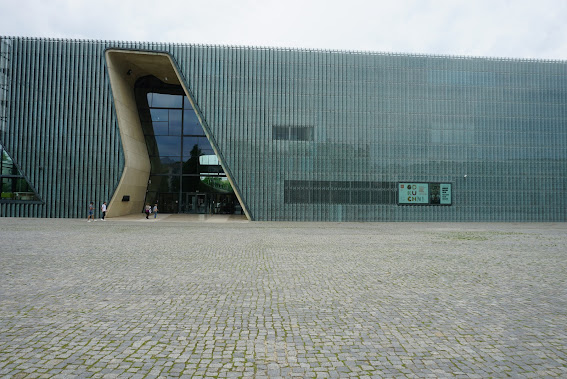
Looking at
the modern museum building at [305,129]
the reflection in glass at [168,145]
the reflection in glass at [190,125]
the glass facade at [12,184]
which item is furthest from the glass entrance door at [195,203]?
the glass facade at [12,184]

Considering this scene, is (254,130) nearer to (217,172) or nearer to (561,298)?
(217,172)

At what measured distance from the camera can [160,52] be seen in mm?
29109

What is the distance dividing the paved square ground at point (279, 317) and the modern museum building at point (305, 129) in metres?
20.8

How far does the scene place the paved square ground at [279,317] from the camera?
12.5ft

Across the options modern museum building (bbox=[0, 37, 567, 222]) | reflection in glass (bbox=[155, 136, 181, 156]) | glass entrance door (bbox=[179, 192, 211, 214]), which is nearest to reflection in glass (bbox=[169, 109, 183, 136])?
reflection in glass (bbox=[155, 136, 181, 156])

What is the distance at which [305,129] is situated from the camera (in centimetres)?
3084

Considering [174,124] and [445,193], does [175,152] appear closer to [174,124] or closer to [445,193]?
[174,124]

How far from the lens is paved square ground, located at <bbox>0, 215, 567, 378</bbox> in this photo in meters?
3.82

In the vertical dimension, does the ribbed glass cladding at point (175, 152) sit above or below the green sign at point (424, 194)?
above

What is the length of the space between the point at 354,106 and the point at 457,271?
80.3 ft

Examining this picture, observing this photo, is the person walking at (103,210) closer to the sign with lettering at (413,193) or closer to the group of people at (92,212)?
the group of people at (92,212)

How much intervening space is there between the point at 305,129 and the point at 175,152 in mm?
12912

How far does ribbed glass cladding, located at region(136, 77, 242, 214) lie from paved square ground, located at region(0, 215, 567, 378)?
2485 centimetres

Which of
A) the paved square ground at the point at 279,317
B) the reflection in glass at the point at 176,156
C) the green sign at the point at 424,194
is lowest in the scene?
the paved square ground at the point at 279,317
